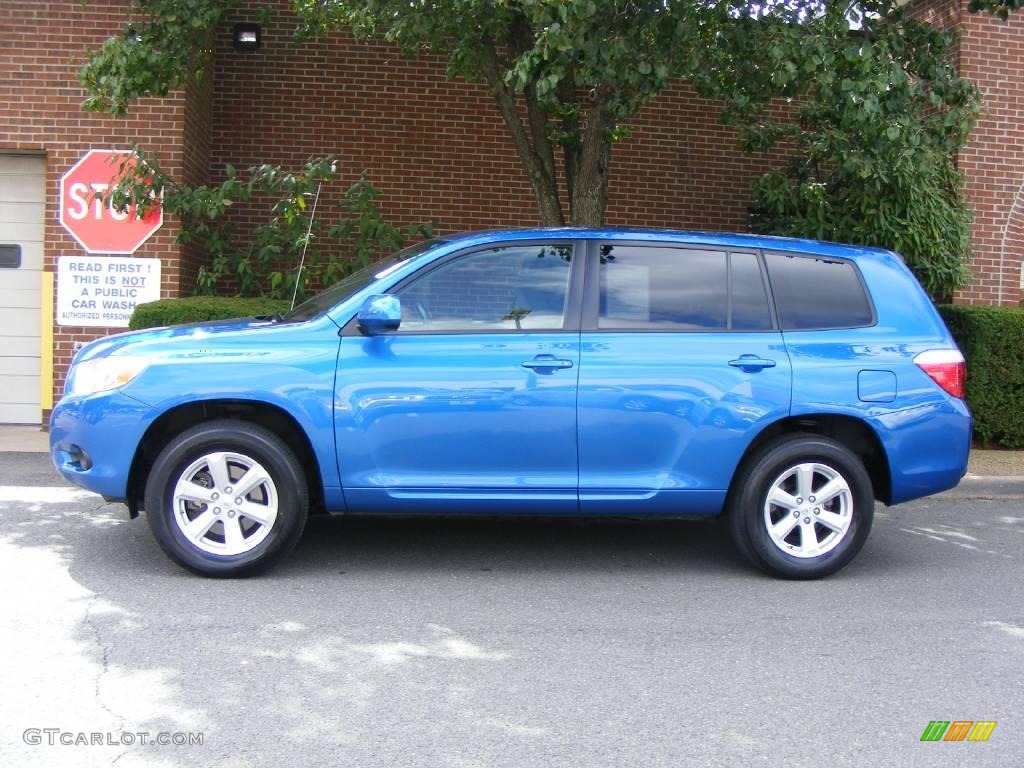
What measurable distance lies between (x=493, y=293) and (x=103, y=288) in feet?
19.1

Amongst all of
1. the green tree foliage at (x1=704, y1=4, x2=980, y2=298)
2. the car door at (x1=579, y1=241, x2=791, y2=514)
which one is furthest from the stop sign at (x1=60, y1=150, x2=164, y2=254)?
the car door at (x1=579, y1=241, x2=791, y2=514)

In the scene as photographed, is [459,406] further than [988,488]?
No

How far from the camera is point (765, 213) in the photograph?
11711mm

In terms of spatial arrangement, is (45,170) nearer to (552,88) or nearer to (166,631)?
(552,88)

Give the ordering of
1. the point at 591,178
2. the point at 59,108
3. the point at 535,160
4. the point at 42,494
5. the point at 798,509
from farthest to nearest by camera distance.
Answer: the point at 59,108 → the point at 535,160 → the point at 591,178 → the point at 42,494 → the point at 798,509

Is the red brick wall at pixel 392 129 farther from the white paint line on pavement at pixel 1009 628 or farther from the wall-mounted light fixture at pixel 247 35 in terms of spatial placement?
the white paint line on pavement at pixel 1009 628

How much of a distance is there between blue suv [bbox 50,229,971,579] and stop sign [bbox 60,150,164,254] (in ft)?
15.6

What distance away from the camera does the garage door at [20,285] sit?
34.3ft

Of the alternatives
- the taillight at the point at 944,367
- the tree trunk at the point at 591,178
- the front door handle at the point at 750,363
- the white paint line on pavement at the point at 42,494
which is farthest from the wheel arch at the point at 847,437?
the white paint line on pavement at the point at 42,494

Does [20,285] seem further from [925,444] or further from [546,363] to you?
[925,444]

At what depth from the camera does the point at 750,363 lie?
5723mm

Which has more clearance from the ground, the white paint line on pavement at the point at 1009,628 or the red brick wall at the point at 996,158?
the red brick wall at the point at 996,158

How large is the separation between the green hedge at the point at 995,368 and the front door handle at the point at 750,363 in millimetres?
5042

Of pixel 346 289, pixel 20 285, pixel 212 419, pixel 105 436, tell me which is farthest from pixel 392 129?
pixel 105 436
